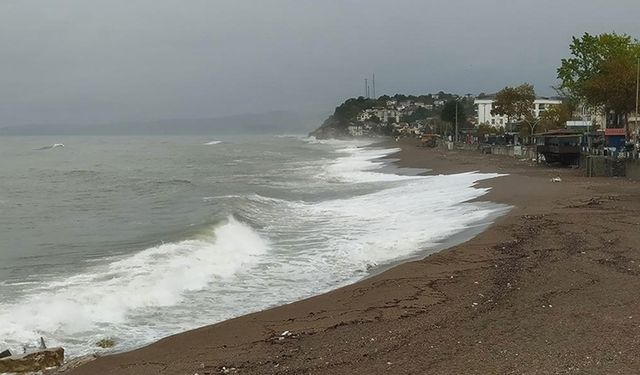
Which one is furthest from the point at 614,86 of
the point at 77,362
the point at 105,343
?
the point at 77,362

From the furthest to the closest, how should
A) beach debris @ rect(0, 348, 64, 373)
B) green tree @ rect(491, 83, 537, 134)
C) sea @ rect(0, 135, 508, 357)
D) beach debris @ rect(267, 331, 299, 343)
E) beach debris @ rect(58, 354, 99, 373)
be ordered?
green tree @ rect(491, 83, 537, 134) → sea @ rect(0, 135, 508, 357) → beach debris @ rect(267, 331, 299, 343) → beach debris @ rect(58, 354, 99, 373) → beach debris @ rect(0, 348, 64, 373)

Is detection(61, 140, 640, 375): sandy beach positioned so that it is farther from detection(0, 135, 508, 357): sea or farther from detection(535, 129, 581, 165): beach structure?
detection(535, 129, 581, 165): beach structure

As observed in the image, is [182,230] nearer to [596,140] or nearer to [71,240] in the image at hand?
[71,240]

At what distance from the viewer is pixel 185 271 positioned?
14.9 metres

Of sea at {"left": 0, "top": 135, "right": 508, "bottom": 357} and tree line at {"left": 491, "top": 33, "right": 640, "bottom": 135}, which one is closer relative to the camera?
sea at {"left": 0, "top": 135, "right": 508, "bottom": 357}

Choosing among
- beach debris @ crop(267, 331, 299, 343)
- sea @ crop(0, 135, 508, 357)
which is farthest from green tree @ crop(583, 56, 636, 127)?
beach debris @ crop(267, 331, 299, 343)

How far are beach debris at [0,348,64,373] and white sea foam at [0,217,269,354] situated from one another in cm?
89

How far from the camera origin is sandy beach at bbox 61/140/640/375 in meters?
7.32

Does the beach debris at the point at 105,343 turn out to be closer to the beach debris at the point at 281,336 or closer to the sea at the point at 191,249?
the sea at the point at 191,249

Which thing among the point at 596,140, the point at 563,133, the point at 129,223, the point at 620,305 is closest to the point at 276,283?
the point at 620,305

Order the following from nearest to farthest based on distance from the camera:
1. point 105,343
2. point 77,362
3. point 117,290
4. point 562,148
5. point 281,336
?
point 77,362
point 281,336
point 105,343
point 117,290
point 562,148

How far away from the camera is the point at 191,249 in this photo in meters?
17.5

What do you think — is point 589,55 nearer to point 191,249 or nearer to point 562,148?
point 562,148

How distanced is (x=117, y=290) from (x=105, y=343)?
3.11 meters
